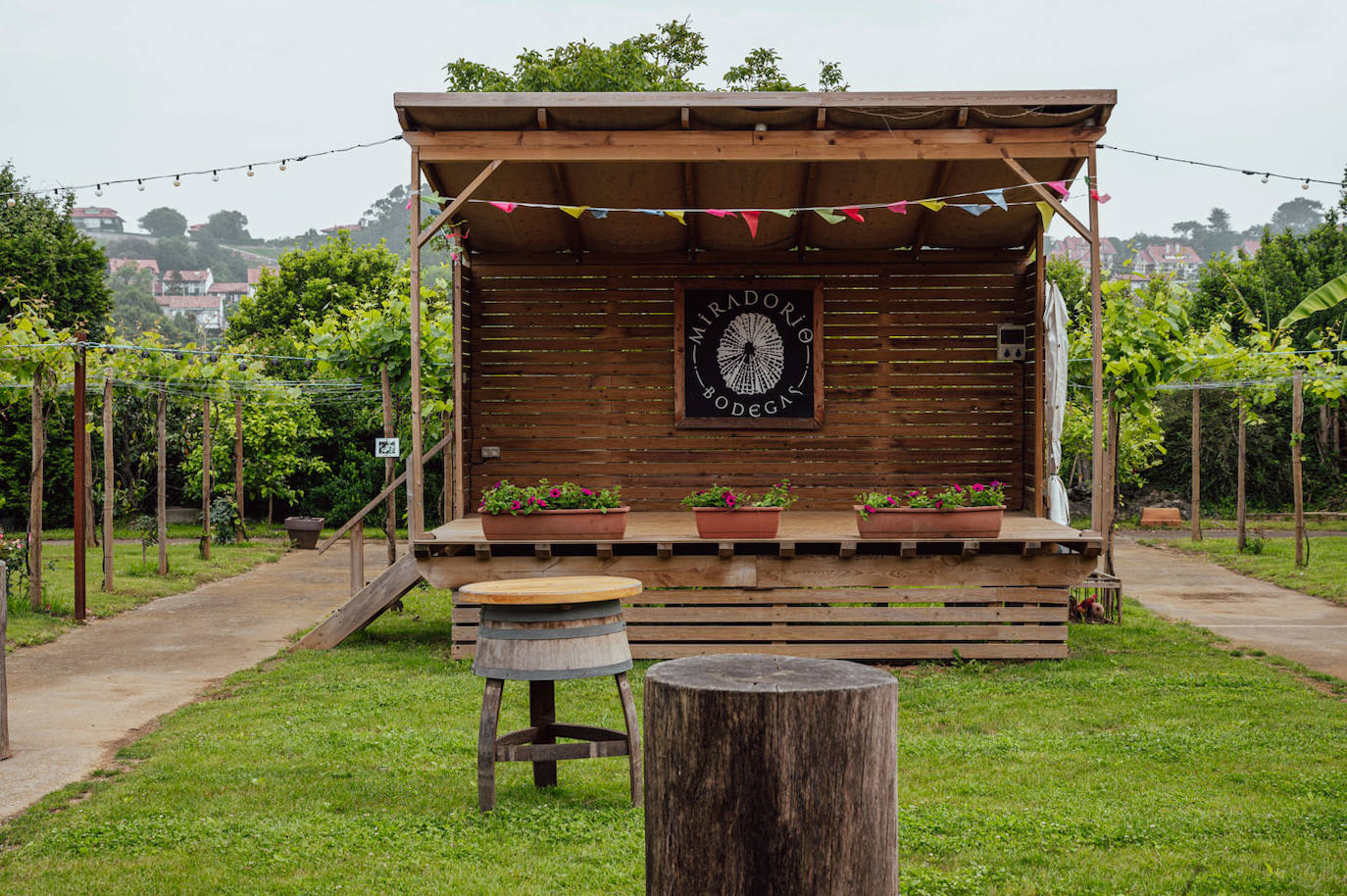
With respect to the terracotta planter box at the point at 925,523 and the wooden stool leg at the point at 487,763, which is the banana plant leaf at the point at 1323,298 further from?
the wooden stool leg at the point at 487,763

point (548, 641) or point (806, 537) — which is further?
point (806, 537)

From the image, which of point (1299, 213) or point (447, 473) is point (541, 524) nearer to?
point (447, 473)

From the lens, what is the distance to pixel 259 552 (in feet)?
56.8

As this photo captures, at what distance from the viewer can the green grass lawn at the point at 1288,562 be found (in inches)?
507

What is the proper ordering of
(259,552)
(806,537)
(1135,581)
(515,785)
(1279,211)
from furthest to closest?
(1279,211)
(259,552)
(1135,581)
(806,537)
(515,785)

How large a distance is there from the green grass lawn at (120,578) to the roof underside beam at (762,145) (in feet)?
16.7

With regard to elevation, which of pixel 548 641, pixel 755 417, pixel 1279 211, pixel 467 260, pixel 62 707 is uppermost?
pixel 1279 211

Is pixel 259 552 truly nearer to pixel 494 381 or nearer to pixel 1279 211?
pixel 494 381

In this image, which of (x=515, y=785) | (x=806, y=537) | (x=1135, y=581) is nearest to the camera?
(x=515, y=785)

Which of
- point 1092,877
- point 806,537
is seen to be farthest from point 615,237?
point 1092,877

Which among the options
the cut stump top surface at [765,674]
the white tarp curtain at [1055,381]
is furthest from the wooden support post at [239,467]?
the cut stump top surface at [765,674]

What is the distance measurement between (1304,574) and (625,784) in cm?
1107

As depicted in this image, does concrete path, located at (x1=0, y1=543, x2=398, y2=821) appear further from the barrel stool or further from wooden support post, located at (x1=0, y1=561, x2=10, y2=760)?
the barrel stool

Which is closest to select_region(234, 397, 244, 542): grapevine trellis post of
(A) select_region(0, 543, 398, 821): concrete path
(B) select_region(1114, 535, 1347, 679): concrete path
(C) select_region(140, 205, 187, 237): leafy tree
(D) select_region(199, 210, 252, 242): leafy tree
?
(A) select_region(0, 543, 398, 821): concrete path
